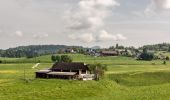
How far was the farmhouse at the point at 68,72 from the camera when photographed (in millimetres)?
96488

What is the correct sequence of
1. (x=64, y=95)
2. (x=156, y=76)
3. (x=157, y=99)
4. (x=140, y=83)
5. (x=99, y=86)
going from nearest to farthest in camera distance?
(x=157, y=99) < (x=64, y=95) < (x=99, y=86) < (x=140, y=83) < (x=156, y=76)

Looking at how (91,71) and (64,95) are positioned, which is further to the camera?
(91,71)

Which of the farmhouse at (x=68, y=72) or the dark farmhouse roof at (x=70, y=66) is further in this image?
the dark farmhouse roof at (x=70, y=66)

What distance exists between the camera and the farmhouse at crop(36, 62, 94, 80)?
96.5 meters

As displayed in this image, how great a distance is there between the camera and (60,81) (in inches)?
3366

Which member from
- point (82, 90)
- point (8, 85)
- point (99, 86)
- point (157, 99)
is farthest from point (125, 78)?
point (157, 99)

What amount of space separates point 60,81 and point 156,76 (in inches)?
1717

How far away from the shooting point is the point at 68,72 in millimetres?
100938

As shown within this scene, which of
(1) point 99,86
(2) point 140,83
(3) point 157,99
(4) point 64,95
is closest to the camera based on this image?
(3) point 157,99

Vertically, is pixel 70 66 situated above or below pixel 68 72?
above

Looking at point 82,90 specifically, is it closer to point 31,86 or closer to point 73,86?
point 73,86

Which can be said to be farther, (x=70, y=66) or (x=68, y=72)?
(x=70, y=66)

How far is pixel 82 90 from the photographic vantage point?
77.6 m

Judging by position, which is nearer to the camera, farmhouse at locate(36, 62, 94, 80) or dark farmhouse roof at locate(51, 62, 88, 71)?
farmhouse at locate(36, 62, 94, 80)
